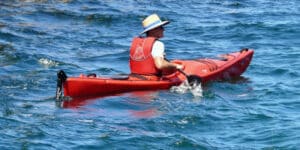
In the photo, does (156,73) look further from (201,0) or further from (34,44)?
(201,0)

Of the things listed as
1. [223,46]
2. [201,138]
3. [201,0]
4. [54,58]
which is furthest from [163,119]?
[201,0]

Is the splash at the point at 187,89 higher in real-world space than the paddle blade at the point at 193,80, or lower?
lower

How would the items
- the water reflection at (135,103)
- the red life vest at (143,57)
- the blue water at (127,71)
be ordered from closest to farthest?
the blue water at (127,71)
the water reflection at (135,103)
the red life vest at (143,57)

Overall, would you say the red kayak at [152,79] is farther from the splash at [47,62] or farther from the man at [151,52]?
the splash at [47,62]

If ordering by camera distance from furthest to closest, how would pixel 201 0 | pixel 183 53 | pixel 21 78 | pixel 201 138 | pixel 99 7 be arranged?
pixel 201 0
pixel 99 7
pixel 183 53
pixel 21 78
pixel 201 138

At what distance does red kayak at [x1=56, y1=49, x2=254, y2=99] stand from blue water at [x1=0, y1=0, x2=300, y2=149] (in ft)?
0.51

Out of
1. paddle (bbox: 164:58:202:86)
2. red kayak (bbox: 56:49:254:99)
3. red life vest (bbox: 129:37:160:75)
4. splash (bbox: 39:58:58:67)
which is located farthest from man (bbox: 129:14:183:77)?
splash (bbox: 39:58:58:67)

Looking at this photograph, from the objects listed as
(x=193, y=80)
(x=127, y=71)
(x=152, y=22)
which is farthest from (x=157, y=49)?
(x=127, y=71)

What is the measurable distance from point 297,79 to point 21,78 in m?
4.51

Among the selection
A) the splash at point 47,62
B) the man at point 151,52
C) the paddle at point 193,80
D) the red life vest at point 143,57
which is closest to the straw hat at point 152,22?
the man at point 151,52

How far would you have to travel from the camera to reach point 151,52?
10.3 m

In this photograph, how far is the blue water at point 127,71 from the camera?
8.19 metres

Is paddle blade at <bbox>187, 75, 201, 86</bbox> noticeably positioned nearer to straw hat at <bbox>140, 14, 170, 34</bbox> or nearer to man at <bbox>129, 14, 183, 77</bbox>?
man at <bbox>129, 14, 183, 77</bbox>

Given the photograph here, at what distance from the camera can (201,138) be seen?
8242 mm
